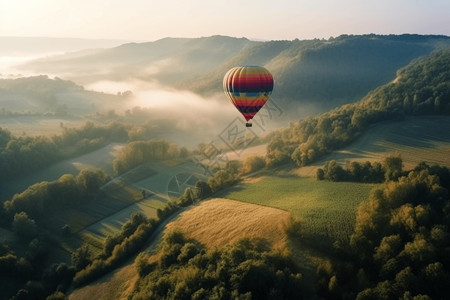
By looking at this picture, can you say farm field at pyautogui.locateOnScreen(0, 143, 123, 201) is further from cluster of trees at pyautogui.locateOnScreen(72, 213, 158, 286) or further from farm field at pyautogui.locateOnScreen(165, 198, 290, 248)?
farm field at pyautogui.locateOnScreen(165, 198, 290, 248)

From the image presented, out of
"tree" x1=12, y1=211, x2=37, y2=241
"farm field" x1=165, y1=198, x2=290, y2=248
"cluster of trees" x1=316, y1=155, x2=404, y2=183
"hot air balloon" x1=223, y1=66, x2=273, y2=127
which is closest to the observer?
"farm field" x1=165, y1=198, x2=290, y2=248

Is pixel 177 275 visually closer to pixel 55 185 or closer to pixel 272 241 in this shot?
pixel 272 241

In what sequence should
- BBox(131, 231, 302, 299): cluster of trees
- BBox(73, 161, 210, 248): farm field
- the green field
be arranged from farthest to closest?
BBox(73, 161, 210, 248): farm field, the green field, BBox(131, 231, 302, 299): cluster of trees

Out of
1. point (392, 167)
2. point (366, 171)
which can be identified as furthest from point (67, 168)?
point (392, 167)

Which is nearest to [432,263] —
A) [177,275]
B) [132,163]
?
[177,275]

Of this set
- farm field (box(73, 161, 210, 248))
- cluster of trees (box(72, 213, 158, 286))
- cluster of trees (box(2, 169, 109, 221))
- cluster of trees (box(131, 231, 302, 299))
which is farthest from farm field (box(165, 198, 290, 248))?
cluster of trees (box(2, 169, 109, 221))

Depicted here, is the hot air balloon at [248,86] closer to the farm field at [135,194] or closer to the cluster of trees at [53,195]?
the farm field at [135,194]

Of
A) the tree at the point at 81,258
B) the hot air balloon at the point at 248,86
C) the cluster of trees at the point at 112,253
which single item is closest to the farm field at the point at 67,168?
the tree at the point at 81,258

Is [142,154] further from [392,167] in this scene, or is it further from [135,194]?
[392,167]
